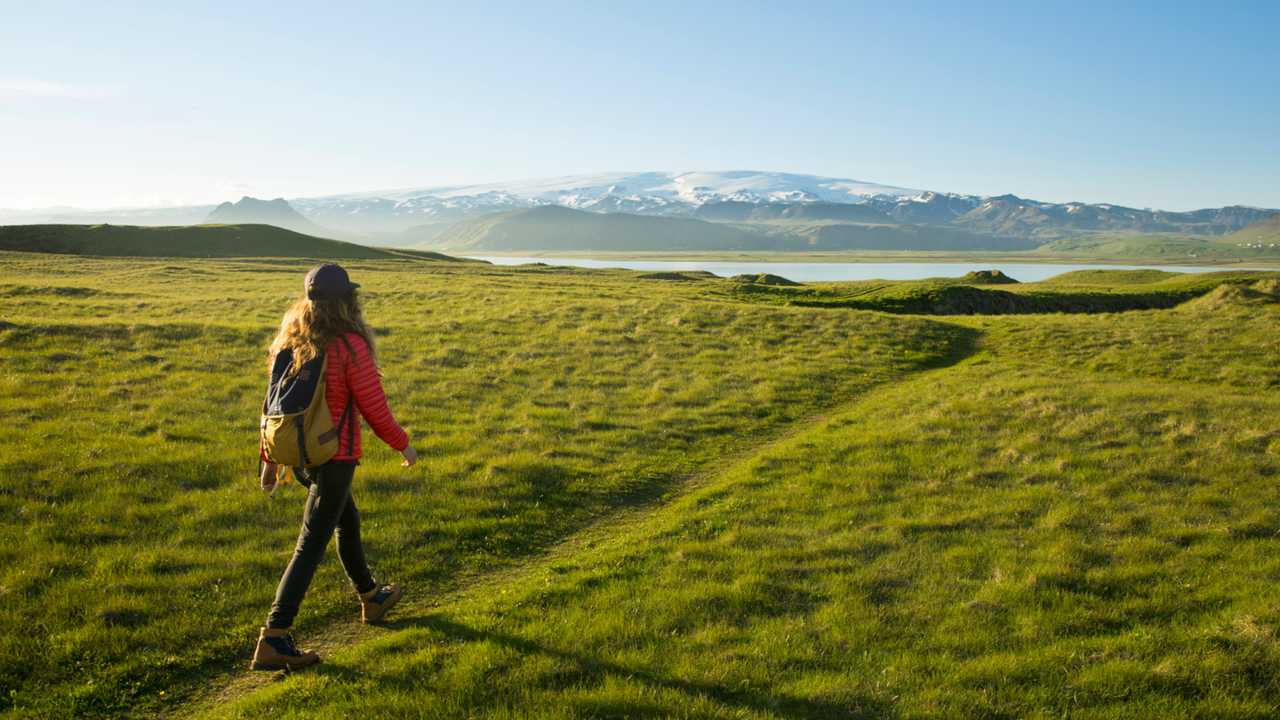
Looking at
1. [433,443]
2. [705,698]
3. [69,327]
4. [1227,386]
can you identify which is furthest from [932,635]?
[69,327]

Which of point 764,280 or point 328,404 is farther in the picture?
point 764,280

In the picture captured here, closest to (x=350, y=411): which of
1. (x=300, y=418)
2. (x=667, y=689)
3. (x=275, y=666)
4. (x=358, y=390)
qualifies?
(x=358, y=390)

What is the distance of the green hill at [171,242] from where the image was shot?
2832 inches

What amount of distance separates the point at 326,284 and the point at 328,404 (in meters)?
1.19

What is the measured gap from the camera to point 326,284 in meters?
6.20

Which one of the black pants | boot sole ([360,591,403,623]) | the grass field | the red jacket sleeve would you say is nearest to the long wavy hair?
the red jacket sleeve

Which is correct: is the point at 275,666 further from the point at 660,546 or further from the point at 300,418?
the point at 660,546

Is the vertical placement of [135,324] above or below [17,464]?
above

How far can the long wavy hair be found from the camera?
6059 mm

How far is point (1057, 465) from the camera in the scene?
39.5 ft

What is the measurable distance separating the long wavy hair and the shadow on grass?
10.4 feet

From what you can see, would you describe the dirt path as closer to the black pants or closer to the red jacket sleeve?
the black pants

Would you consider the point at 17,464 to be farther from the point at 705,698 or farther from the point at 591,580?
the point at 705,698

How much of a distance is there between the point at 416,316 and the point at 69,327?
12.5m
